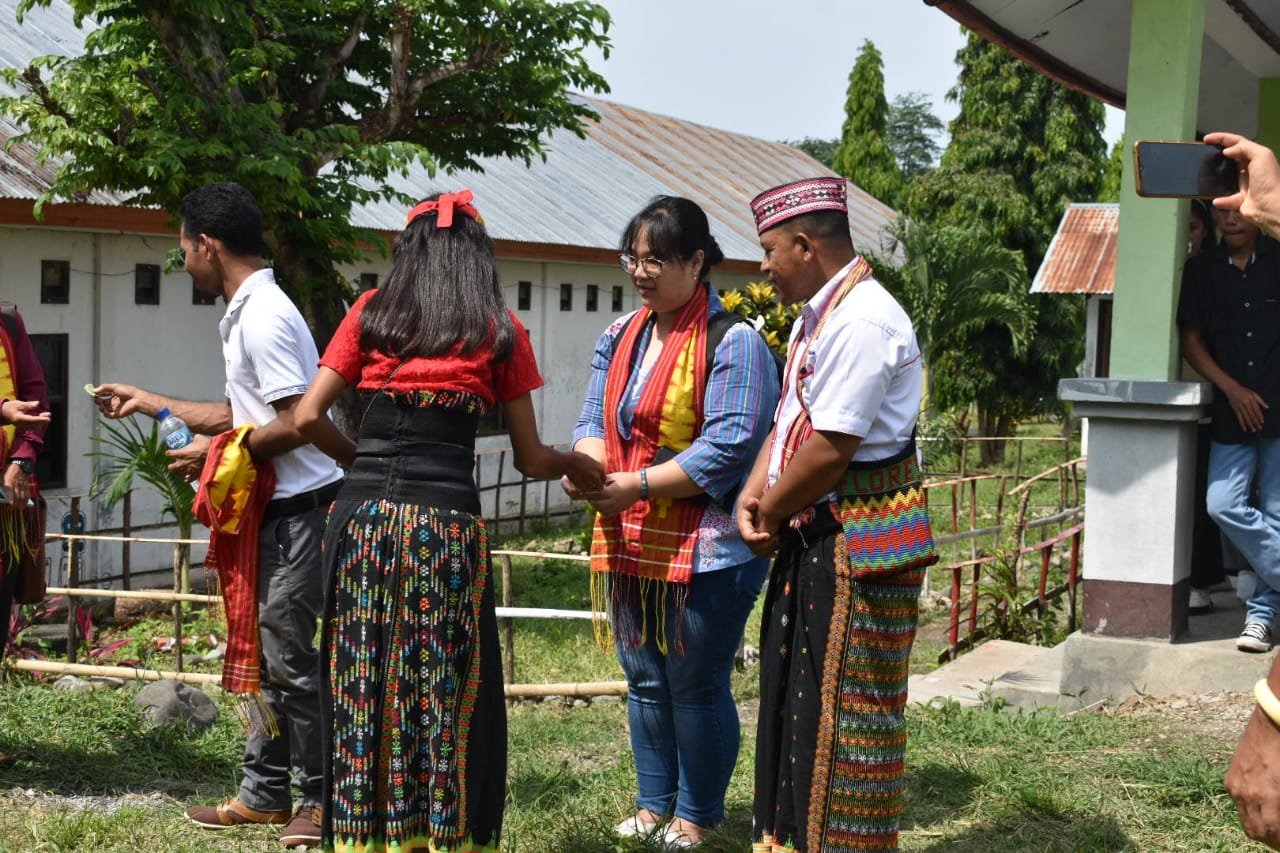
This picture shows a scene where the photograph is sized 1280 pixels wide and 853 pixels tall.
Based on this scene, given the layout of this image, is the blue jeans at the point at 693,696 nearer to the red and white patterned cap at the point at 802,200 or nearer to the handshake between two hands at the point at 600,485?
the handshake between two hands at the point at 600,485

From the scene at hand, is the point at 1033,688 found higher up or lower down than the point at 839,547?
lower down

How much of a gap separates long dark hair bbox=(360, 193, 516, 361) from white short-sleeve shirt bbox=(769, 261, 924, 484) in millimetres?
822

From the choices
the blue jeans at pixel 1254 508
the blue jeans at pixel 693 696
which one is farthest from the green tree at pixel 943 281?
the blue jeans at pixel 693 696

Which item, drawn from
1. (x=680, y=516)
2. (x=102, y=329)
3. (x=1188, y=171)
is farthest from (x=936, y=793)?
(x=102, y=329)

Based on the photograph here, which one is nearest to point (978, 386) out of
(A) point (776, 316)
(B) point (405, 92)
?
(A) point (776, 316)

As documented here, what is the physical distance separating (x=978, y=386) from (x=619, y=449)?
2121 centimetres

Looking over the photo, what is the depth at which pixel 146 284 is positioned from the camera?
1245 cm

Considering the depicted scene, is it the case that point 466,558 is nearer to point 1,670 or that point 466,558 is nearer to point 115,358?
point 1,670

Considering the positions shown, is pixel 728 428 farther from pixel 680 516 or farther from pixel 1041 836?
pixel 1041 836

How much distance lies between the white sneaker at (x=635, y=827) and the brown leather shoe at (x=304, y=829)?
945 mm

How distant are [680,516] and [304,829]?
1561 millimetres

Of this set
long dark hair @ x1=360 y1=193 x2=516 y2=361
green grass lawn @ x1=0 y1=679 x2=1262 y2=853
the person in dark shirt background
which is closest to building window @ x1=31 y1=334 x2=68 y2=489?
green grass lawn @ x1=0 y1=679 x2=1262 y2=853

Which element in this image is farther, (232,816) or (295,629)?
(232,816)

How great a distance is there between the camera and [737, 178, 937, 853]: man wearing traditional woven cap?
10.9ft
